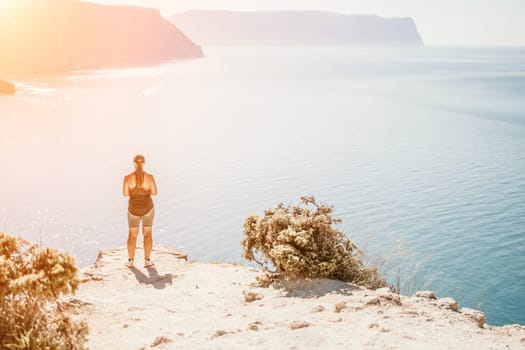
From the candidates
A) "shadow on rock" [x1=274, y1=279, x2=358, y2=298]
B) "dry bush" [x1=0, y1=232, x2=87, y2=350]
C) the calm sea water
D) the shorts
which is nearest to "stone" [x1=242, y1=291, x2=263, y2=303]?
"shadow on rock" [x1=274, y1=279, x2=358, y2=298]

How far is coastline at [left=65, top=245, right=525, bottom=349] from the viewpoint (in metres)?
7.44

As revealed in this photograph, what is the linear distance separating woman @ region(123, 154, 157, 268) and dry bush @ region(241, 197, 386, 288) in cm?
202

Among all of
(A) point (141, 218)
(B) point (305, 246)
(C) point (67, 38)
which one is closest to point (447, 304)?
(B) point (305, 246)

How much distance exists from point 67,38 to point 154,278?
161614mm

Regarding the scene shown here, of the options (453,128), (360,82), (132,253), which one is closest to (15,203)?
(132,253)

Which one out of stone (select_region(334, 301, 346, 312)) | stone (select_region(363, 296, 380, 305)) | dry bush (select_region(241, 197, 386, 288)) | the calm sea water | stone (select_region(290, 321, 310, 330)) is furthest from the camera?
the calm sea water

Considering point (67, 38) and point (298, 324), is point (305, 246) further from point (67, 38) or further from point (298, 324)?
point (67, 38)

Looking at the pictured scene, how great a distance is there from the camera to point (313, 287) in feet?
32.7

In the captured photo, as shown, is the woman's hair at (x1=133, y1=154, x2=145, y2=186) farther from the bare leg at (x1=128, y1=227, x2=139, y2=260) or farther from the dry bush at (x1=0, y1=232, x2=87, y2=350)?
the dry bush at (x1=0, y1=232, x2=87, y2=350)

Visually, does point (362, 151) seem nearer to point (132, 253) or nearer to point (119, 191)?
point (119, 191)

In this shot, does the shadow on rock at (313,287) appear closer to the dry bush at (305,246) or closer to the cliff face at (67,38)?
the dry bush at (305,246)

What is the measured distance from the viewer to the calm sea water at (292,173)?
24578 millimetres

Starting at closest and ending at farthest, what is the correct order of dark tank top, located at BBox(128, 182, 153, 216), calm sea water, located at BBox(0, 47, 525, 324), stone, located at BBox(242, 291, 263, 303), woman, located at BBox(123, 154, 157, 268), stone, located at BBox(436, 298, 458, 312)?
stone, located at BBox(242, 291, 263, 303) < stone, located at BBox(436, 298, 458, 312) < woman, located at BBox(123, 154, 157, 268) < dark tank top, located at BBox(128, 182, 153, 216) < calm sea water, located at BBox(0, 47, 525, 324)

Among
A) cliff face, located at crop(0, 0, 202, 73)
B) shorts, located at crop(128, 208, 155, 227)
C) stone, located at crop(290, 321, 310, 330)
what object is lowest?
stone, located at crop(290, 321, 310, 330)
